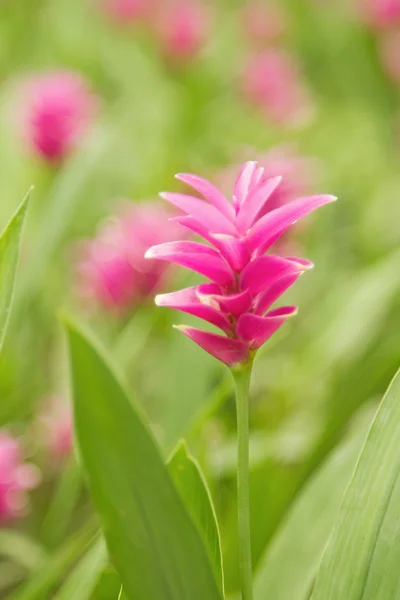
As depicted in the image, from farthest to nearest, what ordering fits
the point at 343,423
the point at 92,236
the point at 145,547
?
1. the point at 92,236
2. the point at 343,423
3. the point at 145,547

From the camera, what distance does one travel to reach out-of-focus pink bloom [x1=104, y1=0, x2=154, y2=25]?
1517 mm

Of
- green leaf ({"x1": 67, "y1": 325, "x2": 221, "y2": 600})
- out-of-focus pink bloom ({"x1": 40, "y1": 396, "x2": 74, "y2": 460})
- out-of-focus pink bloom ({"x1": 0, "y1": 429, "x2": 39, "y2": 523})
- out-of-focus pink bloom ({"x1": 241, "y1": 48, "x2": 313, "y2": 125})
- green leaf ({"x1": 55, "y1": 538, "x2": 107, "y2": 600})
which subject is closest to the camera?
green leaf ({"x1": 67, "y1": 325, "x2": 221, "y2": 600})

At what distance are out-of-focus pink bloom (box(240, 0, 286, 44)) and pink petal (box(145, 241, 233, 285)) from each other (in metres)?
1.38

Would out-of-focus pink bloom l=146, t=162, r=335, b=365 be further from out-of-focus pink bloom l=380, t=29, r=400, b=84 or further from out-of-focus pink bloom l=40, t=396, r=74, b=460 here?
out-of-focus pink bloom l=380, t=29, r=400, b=84

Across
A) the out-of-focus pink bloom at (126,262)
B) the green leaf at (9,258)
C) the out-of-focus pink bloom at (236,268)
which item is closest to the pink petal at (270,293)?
the out-of-focus pink bloom at (236,268)

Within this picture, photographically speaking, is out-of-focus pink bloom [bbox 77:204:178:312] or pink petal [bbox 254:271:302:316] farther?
out-of-focus pink bloom [bbox 77:204:178:312]

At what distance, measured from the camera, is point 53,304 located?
3.06 feet

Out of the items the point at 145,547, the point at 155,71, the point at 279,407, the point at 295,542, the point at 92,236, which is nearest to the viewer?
the point at 145,547

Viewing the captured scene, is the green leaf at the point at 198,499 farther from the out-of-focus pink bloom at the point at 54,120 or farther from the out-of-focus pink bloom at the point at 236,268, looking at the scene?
the out-of-focus pink bloom at the point at 54,120

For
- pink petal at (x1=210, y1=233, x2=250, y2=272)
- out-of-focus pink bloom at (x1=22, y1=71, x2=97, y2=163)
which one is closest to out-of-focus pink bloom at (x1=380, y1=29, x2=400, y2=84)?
out-of-focus pink bloom at (x1=22, y1=71, x2=97, y2=163)

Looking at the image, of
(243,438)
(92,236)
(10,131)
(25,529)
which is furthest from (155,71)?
(243,438)

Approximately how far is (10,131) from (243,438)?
3.55ft

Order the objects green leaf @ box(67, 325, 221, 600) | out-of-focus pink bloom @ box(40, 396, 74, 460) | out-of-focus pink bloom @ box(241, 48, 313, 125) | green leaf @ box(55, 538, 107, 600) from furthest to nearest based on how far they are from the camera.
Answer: out-of-focus pink bloom @ box(241, 48, 313, 125), out-of-focus pink bloom @ box(40, 396, 74, 460), green leaf @ box(55, 538, 107, 600), green leaf @ box(67, 325, 221, 600)

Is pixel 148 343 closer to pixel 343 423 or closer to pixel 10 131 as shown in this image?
pixel 343 423
